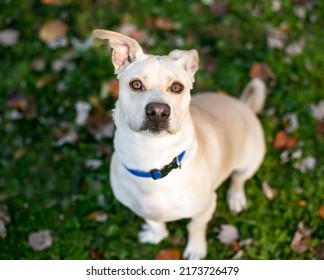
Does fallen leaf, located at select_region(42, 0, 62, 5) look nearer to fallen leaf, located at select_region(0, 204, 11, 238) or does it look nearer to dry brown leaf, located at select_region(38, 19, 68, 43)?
dry brown leaf, located at select_region(38, 19, 68, 43)

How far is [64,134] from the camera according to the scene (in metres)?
4.40

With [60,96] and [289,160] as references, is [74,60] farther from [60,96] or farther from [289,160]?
[289,160]

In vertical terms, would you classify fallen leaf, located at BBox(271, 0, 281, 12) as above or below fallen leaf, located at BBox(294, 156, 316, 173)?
above

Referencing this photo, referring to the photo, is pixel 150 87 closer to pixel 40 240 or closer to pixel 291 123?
pixel 40 240

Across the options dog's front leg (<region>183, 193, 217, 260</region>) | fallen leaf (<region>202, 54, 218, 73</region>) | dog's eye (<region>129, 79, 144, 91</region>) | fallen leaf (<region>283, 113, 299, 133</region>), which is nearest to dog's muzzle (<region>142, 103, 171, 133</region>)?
dog's eye (<region>129, 79, 144, 91</region>)

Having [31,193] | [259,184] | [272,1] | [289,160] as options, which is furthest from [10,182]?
[272,1]

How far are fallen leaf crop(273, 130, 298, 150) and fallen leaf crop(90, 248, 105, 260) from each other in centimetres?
174

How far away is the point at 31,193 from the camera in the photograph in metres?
4.13

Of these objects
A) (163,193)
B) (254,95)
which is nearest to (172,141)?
(163,193)

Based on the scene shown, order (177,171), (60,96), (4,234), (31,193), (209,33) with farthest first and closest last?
1. (209,33)
2. (60,96)
3. (31,193)
4. (4,234)
5. (177,171)

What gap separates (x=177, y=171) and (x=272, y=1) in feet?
9.25

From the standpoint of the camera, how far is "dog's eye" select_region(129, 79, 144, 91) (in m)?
2.75

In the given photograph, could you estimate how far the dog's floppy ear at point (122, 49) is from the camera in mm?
2816

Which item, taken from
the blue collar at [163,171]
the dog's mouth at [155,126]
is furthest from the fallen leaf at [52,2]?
the dog's mouth at [155,126]
